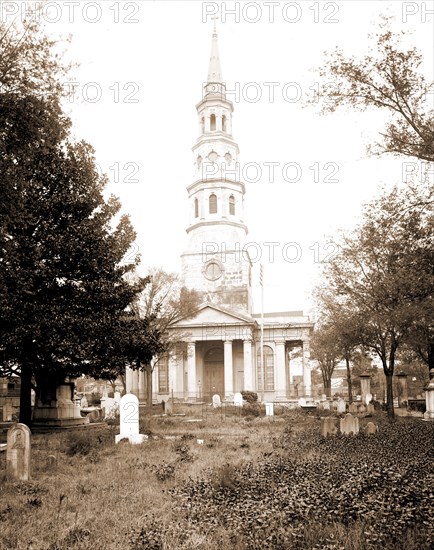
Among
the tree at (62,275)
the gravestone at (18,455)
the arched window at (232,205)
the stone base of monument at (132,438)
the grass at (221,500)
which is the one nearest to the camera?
the grass at (221,500)

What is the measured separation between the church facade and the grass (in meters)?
38.7

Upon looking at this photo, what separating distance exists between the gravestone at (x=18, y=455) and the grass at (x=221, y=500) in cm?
32

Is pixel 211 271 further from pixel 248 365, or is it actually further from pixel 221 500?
pixel 221 500

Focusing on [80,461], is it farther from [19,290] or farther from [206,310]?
[206,310]

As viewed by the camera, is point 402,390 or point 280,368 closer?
point 402,390

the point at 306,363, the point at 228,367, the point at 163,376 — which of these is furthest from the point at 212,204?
the point at 306,363

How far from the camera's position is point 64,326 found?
17297 mm

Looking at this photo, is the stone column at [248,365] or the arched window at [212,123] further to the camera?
the arched window at [212,123]

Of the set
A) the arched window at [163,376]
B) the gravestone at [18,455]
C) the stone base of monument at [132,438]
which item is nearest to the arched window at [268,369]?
the arched window at [163,376]

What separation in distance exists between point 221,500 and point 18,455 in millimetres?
4064

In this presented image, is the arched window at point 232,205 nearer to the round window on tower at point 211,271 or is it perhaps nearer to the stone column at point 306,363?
the round window on tower at point 211,271

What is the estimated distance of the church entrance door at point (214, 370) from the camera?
52781 mm

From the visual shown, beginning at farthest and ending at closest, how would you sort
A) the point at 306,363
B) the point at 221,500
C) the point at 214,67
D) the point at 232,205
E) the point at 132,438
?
the point at 214,67 < the point at 232,205 < the point at 306,363 < the point at 132,438 < the point at 221,500

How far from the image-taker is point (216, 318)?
4938cm
